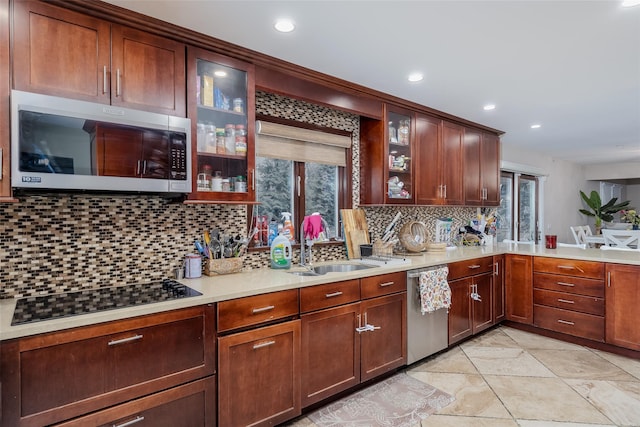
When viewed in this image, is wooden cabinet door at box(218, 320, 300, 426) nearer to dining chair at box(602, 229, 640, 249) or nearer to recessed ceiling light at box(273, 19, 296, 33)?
recessed ceiling light at box(273, 19, 296, 33)

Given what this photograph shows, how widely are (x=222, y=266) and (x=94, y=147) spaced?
1019mm

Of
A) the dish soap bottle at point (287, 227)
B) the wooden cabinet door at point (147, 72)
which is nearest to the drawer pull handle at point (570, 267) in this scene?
the dish soap bottle at point (287, 227)

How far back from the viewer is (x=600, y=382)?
2.64 metres

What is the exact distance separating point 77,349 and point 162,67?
4.81 ft

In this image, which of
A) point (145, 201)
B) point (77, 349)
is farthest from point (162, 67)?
point (77, 349)

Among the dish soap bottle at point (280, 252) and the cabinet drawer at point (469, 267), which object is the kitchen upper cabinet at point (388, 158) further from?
the dish soap bottle at point (280, 252)

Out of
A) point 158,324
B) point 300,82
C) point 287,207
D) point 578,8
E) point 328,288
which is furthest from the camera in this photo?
point 287,207

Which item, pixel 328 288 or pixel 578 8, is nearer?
pixel 578 8

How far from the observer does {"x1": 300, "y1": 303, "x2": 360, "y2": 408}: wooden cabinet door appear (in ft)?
7.05

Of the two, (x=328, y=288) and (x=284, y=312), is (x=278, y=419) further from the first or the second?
(x=328, y=288)

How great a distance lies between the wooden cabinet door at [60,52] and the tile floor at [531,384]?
2193 millimetres

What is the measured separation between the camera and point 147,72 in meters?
1.89

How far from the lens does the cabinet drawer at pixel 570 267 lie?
3.23 m

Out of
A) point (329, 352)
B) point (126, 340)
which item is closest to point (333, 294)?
point (329, 352)
